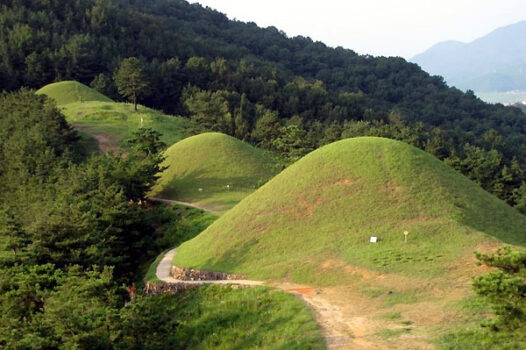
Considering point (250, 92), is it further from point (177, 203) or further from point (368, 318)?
point (368, 318)

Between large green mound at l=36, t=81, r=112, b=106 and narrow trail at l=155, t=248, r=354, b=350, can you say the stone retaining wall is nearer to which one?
narrow trail at l=155, t=248, r=354, b=350

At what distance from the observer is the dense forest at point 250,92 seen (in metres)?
52.5

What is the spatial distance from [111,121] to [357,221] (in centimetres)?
3848

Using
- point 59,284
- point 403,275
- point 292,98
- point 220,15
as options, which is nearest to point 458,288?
point 403,275

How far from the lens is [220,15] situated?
170 meters

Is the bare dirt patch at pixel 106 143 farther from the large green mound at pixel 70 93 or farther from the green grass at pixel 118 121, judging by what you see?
the large green mound at pixel 70 93

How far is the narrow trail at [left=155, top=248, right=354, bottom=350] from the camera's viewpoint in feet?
41.8

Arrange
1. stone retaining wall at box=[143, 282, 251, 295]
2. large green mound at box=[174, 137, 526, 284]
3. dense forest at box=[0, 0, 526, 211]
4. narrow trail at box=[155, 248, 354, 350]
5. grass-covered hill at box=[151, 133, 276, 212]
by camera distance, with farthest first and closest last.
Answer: dense forest at box=[0, 0, 526, 211] < grass-covered hill at box=[151, 133, 276, 212] < stone retaining wall at box=[143, 282, 251, 295] < large green mound at box=[174, 137, 526, 284] < narrow trail at box=[155, 248, 354, 350]

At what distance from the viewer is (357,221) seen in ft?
68.5

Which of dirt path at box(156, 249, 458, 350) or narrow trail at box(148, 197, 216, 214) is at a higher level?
narrow trail at box(148, 197, 216, 214)

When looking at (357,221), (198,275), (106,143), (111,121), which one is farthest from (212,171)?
(111,121)

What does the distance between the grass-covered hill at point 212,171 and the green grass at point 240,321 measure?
13.7 metres

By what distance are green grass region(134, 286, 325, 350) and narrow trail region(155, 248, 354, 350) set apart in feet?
0.78

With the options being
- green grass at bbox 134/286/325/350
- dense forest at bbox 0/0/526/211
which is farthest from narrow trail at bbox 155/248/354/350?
dense forest at bbox 0/0/526/211
